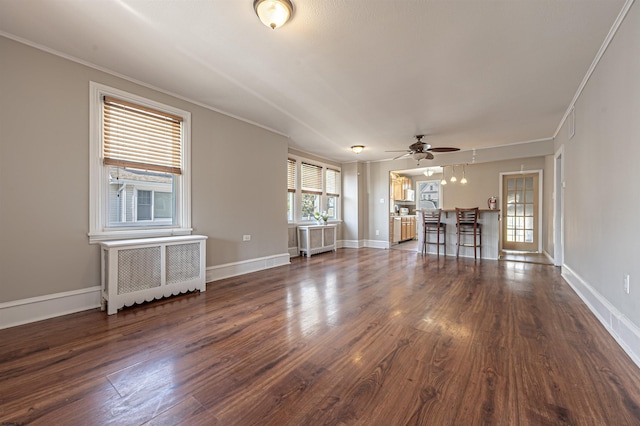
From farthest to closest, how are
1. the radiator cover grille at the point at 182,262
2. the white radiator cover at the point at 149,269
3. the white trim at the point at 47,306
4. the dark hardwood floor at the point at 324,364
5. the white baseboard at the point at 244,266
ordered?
the white baseboard at the point at 244,266
the radiator cover grille at the point at 182,262
the white radiator cover at the point at 149,269
the white trim at the point at 47,306
the dark hardwood floor at the point at 324,364

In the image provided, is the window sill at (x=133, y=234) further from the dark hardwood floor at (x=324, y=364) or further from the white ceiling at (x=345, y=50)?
the white ceiling at (x=345, y=50)

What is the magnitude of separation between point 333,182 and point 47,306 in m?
6.02

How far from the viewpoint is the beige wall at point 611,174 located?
1814 millimetres

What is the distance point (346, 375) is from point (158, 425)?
0.99 metres

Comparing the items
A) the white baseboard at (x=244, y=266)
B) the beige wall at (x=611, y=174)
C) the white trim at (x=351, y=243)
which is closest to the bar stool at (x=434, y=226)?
the white trim at (x=351, y=243)

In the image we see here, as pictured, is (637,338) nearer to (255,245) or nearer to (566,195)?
(566,195)

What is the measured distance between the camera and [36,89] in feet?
8.01

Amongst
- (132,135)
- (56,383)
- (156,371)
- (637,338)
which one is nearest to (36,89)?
(132,135)

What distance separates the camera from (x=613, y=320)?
2.12 meters

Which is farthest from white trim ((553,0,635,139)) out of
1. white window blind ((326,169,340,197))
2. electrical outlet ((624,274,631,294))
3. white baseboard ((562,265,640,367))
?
white window blind ((326,169,340,197))

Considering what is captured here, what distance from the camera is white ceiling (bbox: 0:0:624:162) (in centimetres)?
196

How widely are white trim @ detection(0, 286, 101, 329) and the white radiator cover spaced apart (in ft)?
0.46

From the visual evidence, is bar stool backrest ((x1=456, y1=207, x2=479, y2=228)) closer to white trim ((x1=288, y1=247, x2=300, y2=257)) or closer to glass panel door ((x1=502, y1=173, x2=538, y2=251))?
glass panel door ((x1=502, y1=173, x2=538, y2=251))

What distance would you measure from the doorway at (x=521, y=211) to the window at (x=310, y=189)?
4.40m
